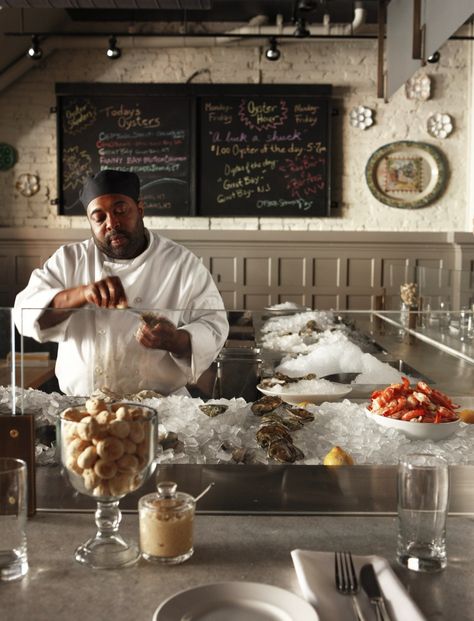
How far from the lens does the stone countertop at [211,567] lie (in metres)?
0.89

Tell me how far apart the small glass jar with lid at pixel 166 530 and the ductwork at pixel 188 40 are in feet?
19.5

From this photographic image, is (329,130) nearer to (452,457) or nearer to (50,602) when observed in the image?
(452,457)

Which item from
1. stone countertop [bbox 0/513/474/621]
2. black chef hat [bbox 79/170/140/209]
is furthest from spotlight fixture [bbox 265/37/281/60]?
stone countertop [bbox 0/513/474/621]

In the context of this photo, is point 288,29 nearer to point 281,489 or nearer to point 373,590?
point 281,489

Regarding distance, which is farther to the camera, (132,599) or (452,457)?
(452,457)

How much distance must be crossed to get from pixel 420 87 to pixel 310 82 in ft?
3.37

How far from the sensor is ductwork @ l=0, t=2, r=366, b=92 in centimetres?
637

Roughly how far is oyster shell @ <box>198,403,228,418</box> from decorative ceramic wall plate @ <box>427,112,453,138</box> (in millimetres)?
5864

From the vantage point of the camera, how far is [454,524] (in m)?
1.17

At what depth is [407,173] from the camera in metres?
6.67

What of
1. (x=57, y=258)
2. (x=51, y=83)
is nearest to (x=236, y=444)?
(x=57, y=258)

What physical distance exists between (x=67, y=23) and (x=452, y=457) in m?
6.28

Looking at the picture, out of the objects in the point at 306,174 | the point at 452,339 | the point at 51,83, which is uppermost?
the point at 51,83

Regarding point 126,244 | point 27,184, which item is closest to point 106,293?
point 126,244
